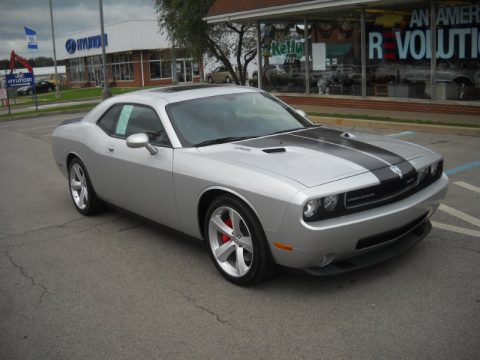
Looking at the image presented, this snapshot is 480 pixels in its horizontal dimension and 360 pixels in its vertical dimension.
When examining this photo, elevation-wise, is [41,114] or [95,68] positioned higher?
[95,68]

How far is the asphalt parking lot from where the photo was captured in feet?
11.1

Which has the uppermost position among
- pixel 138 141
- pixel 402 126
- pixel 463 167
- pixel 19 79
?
pixel 19 79

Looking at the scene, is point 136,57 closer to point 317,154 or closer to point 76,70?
point 76,70

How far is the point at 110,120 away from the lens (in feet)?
19.9

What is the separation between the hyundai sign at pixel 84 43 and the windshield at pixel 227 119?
170ft

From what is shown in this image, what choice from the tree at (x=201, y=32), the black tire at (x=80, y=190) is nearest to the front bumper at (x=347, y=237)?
the black tire at (x=80, y=190)

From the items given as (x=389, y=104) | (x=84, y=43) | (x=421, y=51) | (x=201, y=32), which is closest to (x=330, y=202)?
(x=421, y=51)

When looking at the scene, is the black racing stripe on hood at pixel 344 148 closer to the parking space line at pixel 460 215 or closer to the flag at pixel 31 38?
the parking space line at pixel 460 215

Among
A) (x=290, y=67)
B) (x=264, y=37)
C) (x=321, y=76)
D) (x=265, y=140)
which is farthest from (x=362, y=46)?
(x=265, y=140)

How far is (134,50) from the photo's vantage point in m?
51.3

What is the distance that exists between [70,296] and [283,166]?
1.98 metres

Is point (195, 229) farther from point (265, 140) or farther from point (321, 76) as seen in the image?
point (321, 76)

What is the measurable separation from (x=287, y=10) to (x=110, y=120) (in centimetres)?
1110

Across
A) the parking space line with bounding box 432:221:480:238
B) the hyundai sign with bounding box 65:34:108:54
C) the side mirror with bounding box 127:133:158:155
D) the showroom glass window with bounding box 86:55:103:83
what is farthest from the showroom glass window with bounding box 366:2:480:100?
the showroom glass window with bounding box 86:55:103:83
